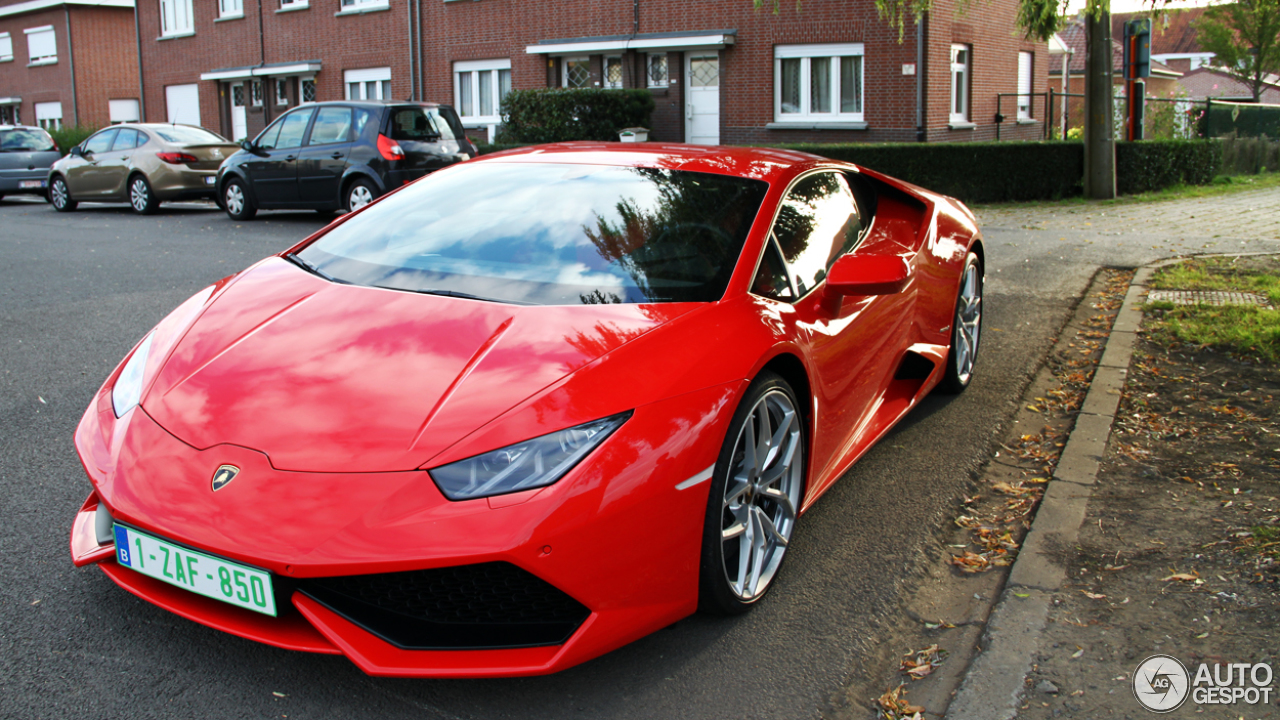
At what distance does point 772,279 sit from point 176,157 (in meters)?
14.6

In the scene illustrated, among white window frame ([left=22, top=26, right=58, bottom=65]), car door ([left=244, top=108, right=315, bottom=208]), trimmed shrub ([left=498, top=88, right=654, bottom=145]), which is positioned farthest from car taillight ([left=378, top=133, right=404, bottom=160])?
white window frame ([left=22, top=26, right=58, bottom=65])

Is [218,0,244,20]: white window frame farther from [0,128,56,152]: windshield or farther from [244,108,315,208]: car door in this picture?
[244,108,315,208]: car door

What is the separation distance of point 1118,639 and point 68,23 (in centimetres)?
4176

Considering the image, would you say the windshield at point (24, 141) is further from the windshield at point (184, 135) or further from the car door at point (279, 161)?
the car door at point (279, 161)

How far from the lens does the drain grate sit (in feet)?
22.5

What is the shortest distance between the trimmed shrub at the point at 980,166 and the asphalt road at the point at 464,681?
11129 millimetres

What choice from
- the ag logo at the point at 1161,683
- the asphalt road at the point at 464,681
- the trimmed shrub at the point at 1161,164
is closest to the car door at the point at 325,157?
the asphalt road at the point at 464,681

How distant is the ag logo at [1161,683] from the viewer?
2377mm

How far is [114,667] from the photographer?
2.36 meters

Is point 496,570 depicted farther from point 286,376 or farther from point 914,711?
point 914,711

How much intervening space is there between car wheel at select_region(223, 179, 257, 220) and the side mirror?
1235cm

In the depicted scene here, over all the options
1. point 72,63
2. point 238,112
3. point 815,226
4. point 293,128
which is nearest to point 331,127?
point 293,128

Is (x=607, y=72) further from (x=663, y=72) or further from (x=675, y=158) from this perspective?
(x=675, y=158)

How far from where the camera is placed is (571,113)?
819 inches
